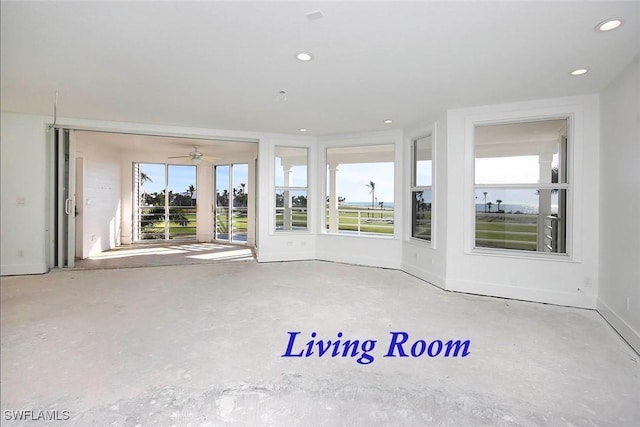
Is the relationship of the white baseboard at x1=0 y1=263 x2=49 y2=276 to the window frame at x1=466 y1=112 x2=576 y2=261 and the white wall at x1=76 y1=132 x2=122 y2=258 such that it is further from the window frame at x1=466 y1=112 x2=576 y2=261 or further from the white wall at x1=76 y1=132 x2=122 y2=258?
the window frame at x1=466 y1=112 x2=576 y2=261

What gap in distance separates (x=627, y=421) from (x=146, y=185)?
9126 mm

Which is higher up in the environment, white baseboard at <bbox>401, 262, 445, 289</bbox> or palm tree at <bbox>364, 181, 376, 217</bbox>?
palm tree at <bbox>364, 181, 376, 217</bbox>

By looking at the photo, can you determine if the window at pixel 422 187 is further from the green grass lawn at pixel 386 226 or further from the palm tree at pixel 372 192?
the palm tree at pixel 372 192

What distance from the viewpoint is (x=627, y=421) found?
164 cm

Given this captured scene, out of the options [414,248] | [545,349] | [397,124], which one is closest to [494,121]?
[397,124]

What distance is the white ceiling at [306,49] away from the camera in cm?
199

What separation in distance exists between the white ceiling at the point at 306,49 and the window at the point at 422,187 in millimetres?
856

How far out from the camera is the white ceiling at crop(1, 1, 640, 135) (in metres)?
1.99

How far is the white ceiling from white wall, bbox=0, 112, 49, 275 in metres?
0.54

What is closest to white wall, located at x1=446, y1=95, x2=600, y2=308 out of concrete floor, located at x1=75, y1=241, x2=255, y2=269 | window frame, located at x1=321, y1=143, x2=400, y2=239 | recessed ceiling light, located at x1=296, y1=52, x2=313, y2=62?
window frame, located at x1=321, y1=143, x2=400, y2=239

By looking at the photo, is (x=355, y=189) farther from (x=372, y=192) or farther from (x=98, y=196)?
(x=98, y=196)

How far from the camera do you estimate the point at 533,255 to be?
367 cm

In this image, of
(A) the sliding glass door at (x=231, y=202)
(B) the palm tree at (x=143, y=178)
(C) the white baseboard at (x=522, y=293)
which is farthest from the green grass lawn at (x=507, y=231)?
(B) the palm tree at (x=143, y=178)

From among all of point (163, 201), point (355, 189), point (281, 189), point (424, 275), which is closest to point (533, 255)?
point (424, 275)
